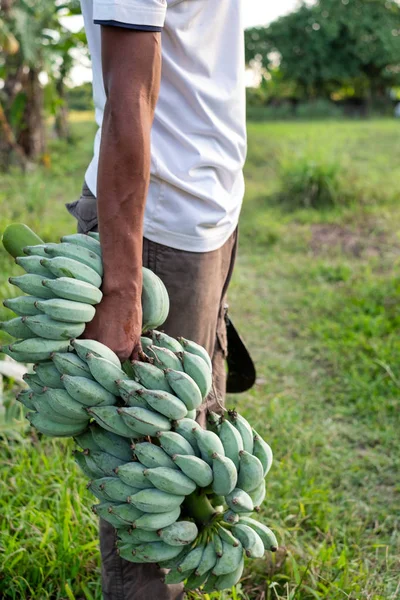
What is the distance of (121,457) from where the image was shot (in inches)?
53.2

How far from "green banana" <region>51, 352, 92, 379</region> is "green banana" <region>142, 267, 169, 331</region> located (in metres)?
0.23

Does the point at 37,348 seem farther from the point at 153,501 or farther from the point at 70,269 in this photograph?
the point at 153,501

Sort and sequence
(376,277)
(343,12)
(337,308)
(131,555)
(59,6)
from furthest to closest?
1. (343,12)
2. (59,6)
3. (376,277)
4. (337,308)
5. (131,555)

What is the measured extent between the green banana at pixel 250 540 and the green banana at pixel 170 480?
149 millimetres

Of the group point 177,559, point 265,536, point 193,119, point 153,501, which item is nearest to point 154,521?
point 153,501

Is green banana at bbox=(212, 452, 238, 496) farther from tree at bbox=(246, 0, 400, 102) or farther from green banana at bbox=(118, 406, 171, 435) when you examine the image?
tree at bbox=(246, 0, 400, 102)

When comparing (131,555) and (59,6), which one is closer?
(131,555)

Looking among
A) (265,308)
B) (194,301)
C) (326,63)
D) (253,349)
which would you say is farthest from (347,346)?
(326,63)

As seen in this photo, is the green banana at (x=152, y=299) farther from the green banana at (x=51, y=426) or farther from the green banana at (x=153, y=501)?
the green banana at (x=153, y=501)

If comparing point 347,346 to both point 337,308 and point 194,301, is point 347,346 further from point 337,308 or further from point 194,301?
point 194,301

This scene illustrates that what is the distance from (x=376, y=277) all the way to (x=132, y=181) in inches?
151

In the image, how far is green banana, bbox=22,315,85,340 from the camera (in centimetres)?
130

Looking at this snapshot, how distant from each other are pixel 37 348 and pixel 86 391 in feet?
0.44

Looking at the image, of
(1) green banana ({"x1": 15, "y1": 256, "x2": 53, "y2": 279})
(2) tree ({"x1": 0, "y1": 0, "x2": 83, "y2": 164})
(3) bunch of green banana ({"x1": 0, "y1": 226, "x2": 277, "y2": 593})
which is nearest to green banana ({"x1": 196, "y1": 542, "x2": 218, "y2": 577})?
(3) bunch of green banana ({"x1": 0, "y1": 226, "x2": 277, "y2": 593})
